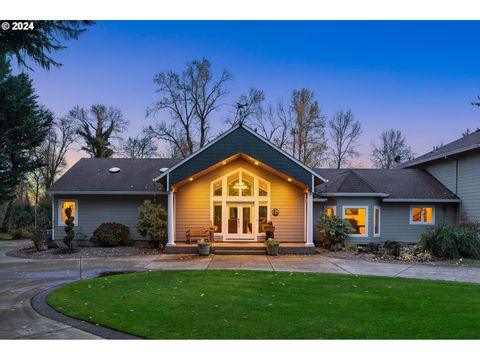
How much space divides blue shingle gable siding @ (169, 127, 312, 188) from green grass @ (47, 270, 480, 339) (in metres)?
6.88

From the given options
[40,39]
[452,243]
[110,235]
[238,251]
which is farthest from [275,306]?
[110,235]

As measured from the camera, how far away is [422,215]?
20.3 m

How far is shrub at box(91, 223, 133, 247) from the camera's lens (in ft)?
59.4

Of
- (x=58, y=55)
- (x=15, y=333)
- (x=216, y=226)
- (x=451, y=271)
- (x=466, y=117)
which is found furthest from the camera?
(x=466, y=117)

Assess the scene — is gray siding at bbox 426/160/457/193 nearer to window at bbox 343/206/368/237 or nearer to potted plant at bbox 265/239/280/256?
window at bbox 343/206/368/237

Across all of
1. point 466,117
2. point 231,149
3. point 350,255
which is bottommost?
point 350,255

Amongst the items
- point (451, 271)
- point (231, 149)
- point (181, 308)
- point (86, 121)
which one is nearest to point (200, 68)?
point (86, 121)

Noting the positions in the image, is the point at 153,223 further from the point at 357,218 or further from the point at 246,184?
the point at 357,218

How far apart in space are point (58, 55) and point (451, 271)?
12.2m

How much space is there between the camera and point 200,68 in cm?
3553

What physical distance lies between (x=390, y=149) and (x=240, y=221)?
3033 cm

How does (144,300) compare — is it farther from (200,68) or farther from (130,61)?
(200,68)

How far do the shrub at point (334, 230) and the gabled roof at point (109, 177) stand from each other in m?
8.25

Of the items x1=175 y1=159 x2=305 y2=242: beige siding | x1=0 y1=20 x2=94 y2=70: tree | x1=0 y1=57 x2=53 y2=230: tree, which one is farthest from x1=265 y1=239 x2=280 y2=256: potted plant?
x1=0 y1=57 x2=53 y2=230: tree
